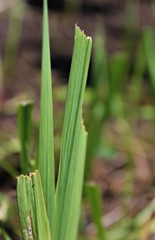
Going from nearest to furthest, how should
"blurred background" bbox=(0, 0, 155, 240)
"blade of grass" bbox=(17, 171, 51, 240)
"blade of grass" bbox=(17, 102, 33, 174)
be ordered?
"blade of grass" bbox=(17, 171, 51, 240), "blade of grass" bbox=(17, 102, 33, 174), "blurred background" bbox=(0, 0, 155, 240)

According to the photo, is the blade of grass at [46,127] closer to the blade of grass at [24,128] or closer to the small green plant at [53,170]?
the small green plant at [53,170]

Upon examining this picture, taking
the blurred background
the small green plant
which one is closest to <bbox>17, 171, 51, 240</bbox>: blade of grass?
the small green plant

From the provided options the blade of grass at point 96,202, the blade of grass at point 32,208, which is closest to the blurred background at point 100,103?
the blade of grass at point 96,202

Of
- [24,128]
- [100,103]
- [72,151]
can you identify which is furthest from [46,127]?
[100,103]

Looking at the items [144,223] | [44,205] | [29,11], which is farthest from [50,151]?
[29,11]

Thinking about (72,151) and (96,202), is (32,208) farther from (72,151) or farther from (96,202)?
(96,202)

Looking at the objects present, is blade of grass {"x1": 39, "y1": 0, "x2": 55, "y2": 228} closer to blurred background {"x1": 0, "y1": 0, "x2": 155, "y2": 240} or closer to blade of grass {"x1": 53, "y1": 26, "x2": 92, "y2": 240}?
blade of grass {"x1": 53, "y1": 26, "x2": 92, "y2": 240}

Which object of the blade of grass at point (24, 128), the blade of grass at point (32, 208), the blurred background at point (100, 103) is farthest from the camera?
the blurred background at point (100, 103)
